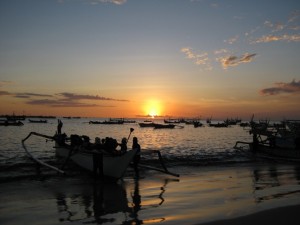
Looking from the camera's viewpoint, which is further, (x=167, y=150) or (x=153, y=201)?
(x=167, y=150)

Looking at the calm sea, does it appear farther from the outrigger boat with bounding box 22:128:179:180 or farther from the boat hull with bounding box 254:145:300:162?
the outrigger boat with bounding box 22:128:179:180

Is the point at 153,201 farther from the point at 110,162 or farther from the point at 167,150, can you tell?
the point at 167,150

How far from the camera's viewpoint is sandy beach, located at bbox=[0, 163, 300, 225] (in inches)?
351

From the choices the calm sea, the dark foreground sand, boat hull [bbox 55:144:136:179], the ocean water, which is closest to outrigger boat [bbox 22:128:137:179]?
boat hull [bbox 55:144:136:179]

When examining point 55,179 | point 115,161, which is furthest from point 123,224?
point 55,179

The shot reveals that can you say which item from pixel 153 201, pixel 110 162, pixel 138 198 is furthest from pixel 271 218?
pixel 110 162

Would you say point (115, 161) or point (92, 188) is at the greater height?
point (115, 161)

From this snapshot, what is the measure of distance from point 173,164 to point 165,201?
14.3 m

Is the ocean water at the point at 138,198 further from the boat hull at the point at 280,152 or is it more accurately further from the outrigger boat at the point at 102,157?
the boat hull at the point at 280,152

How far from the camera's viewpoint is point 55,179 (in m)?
17.3

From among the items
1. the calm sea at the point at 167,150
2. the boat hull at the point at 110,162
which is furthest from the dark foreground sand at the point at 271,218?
the calm sea at the point at 167,150

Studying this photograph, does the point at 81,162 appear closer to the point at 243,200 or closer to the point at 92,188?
the point at 92,188

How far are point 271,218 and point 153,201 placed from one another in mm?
4182

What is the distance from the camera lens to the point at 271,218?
27.7ft
